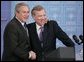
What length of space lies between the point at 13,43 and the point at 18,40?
Result: 3.1 inches

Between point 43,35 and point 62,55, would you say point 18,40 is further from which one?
point 62,55

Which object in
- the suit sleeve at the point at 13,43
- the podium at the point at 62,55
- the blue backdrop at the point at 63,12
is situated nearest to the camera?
the podium at the point at 62,55

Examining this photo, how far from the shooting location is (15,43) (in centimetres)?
225

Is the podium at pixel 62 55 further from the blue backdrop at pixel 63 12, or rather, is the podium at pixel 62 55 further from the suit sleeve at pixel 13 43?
the blue backdrop at pixel 63 12

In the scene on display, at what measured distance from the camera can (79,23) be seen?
13.0ft

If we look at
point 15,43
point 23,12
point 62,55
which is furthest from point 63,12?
point 62,55

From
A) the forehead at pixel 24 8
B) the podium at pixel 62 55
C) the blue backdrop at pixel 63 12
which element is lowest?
the podium at pixel 62 55

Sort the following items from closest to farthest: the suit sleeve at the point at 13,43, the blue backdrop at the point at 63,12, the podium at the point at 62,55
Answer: the podium at the point at 62,55
the suit sleeve at the point at 13,43
the blue backdrop at the point at 63,12

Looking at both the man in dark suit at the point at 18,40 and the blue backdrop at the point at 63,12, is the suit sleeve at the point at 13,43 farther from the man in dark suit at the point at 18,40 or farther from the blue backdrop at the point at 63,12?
the blue backdrop at the point at 63,12

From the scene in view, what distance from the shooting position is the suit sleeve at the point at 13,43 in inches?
87.9

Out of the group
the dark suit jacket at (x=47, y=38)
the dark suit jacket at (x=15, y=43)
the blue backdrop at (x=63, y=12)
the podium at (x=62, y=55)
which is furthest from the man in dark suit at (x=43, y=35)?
the blue backdrop at (x=63, y=12)

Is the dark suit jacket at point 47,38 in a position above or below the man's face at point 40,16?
below

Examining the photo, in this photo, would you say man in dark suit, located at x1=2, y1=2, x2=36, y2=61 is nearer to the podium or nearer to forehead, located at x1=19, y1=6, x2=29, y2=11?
forehead, located at x1=19, y1=6, x2=29, y2=11

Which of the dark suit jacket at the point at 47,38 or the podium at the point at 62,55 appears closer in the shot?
the podium at the point at 62,55
